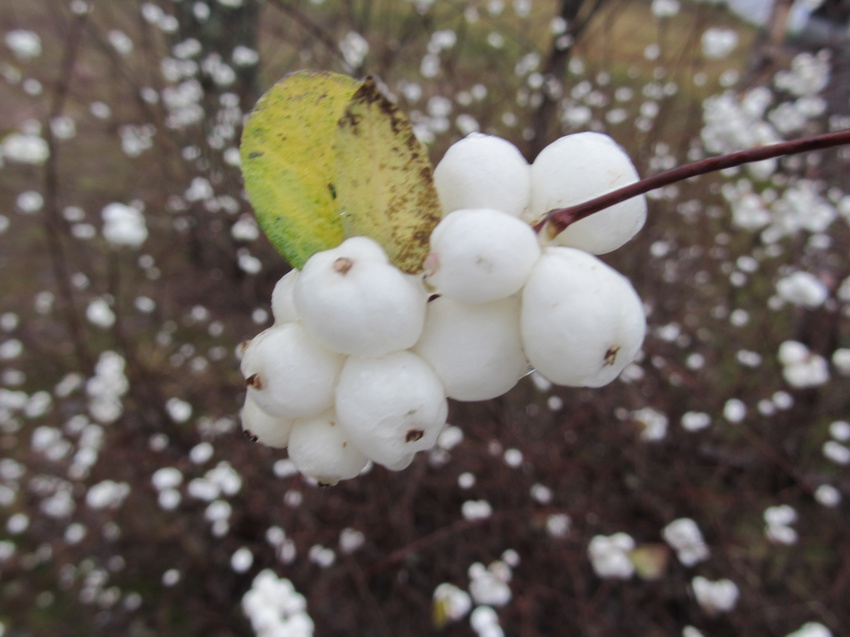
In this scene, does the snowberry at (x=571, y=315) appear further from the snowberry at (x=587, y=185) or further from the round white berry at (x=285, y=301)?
the round white berry at (x=285, y=301)

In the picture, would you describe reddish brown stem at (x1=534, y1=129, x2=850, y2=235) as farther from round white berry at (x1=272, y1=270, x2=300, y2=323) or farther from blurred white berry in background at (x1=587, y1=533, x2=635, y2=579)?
blurred white berry in background at (x1=587, y1=533, x2=635, y2=579)

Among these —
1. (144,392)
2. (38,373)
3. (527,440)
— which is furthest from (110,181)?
(527,440)

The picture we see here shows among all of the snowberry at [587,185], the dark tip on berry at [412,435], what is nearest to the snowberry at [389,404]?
the dark tip on berry at [412,435]

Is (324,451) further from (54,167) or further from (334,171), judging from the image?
(54,167)

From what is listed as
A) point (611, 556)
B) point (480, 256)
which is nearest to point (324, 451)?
point (480, 256)

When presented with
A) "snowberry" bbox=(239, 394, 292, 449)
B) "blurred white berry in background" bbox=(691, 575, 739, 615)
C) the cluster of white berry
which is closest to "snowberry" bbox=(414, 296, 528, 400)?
the cluster of white berry

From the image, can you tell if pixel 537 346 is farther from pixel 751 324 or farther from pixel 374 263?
pixel 751 324
